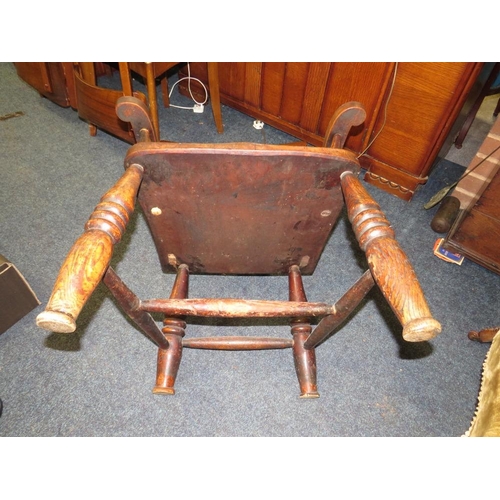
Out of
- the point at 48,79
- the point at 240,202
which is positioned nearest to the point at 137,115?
the point at 240,202

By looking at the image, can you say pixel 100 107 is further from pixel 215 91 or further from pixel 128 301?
pixel 128 301

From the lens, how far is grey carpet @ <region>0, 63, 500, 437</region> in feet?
4.95

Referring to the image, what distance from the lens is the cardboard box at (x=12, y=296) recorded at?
1551 millimetres

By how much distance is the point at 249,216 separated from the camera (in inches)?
46.8

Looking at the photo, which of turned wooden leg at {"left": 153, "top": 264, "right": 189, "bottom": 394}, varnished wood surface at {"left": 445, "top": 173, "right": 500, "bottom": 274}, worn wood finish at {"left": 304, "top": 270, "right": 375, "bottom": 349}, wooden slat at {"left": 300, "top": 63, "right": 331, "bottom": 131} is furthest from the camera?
wooden slat at {"left": 300, "top": 63, "right": 331, "bottom": 131}

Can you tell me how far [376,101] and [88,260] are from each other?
5.98ft

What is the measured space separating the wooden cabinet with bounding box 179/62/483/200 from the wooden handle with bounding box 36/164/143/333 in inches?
61.2

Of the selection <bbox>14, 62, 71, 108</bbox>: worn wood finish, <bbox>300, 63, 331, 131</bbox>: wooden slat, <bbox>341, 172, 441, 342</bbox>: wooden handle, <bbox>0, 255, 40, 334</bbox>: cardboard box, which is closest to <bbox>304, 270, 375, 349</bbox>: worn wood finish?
<bbox>341, 172, 441, 342</bbox>: wooden handle

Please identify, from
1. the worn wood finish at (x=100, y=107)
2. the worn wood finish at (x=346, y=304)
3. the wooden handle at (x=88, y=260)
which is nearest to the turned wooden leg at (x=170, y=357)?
the worn wood finish at (x=346, y=304)

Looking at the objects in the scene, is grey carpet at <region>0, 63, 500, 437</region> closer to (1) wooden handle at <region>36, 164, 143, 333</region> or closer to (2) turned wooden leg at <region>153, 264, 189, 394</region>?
(2) turned wooden leg at <region>153, 264, 189, 394</region>

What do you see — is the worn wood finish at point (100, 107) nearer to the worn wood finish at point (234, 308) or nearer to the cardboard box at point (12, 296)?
the cardboard box at point (12, 296)

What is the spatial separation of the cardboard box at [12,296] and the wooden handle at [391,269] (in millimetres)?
1384

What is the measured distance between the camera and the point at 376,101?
2.05 m

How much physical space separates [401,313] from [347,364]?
1.02 m
